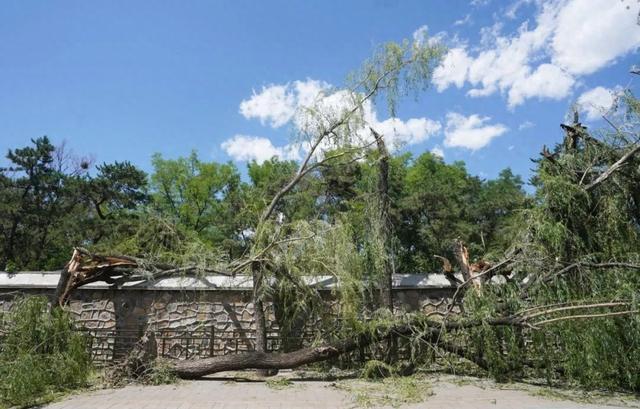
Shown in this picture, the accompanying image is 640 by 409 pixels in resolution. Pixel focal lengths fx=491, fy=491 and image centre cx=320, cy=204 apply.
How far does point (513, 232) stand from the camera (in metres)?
8.67

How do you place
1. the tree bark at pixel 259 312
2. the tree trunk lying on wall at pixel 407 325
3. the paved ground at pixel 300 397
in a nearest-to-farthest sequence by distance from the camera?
the paved ground at pixel 300 397, the tree trunk lying on wall at pixel 407 325, the tree bark at pixel 259 312

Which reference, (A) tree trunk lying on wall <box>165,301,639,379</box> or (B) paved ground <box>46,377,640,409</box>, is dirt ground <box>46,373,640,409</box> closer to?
(B) paved ground <box>46,377,640,409</box>

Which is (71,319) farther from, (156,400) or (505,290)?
(505,290)

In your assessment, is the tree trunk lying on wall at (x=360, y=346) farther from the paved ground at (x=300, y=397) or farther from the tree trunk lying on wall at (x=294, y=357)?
the paved ground at (x=300, y=397)

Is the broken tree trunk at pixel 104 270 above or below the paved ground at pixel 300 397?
above

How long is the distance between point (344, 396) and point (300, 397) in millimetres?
579

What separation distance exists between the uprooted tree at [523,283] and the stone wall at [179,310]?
93 cm

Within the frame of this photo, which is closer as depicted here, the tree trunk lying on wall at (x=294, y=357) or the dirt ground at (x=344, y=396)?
the dirt ground at (x=344, y=396)

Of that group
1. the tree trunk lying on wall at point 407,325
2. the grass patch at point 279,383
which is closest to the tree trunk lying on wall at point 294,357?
→ the tree trunk lying on wall at point 407,325

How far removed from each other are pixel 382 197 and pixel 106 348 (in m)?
6.09

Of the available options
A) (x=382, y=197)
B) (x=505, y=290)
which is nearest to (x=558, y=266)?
(x=505, y=290)

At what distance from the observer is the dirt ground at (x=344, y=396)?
19.2 feet

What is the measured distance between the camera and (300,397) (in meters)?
6.46

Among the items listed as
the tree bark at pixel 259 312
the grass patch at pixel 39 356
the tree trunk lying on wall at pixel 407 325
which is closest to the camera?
the grass patch at pixel 39 356
